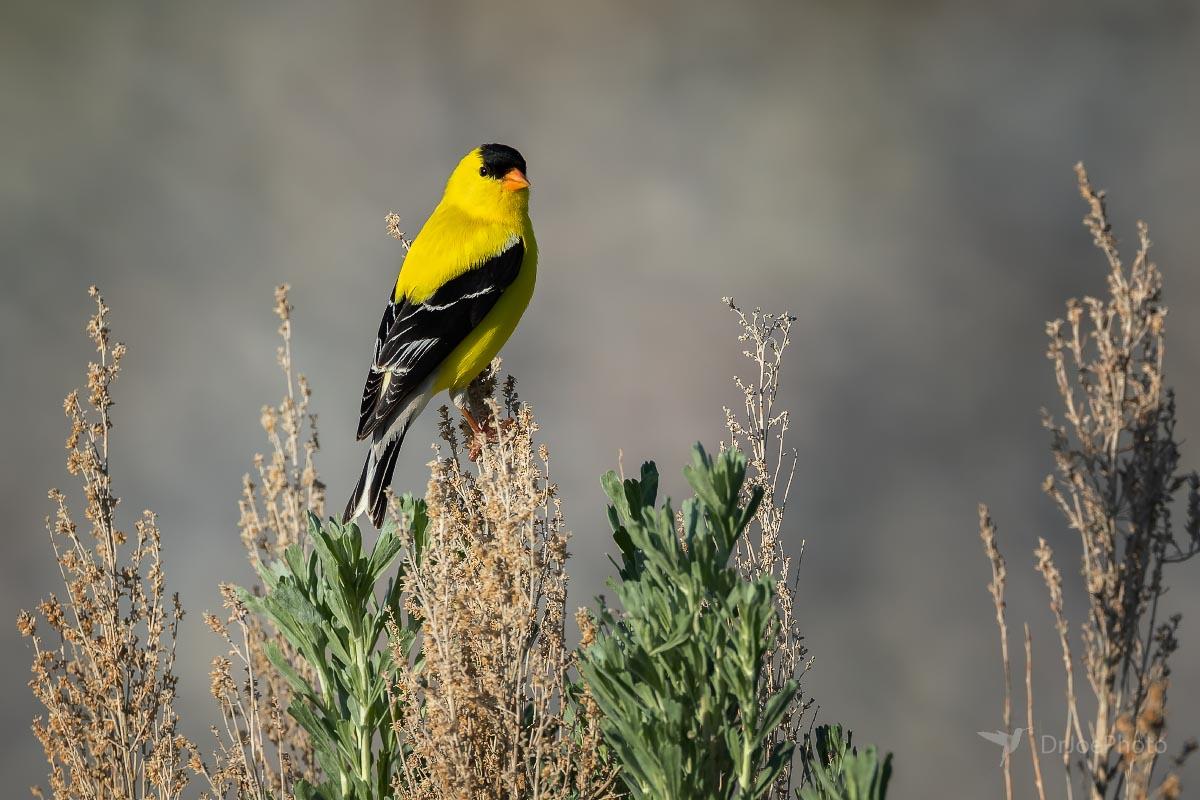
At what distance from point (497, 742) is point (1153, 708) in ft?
3.21

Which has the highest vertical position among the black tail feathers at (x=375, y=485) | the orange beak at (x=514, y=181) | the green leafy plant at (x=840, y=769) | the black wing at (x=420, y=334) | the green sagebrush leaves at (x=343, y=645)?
the orange beak at (x=514, y=181)

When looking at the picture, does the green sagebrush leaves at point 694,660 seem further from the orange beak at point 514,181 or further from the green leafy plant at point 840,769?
the orange beak at point 514,181

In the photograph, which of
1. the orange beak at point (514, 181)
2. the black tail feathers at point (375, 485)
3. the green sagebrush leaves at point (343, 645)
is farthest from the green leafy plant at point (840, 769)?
the orange beak at point (514, 181)

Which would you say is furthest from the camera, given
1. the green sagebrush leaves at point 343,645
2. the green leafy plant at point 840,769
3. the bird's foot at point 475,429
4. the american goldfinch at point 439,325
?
the american goldfinch at point 439,325

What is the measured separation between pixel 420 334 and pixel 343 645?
1.42 m

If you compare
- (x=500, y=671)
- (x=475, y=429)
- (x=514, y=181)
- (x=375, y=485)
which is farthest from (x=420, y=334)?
(x=500, y=671)

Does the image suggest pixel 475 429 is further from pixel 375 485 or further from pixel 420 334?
pixel 420 334

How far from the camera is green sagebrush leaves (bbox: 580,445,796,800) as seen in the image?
5.36ft

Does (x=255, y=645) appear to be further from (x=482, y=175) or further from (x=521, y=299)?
(x=482, y=175)

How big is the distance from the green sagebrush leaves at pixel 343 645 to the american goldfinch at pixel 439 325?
0.93 meters

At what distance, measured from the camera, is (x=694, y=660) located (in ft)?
5.48

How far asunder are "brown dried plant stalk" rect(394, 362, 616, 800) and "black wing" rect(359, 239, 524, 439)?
4.53 ft

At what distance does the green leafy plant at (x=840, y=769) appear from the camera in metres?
1.57

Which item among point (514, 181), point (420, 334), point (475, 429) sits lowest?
point (475, 429)
